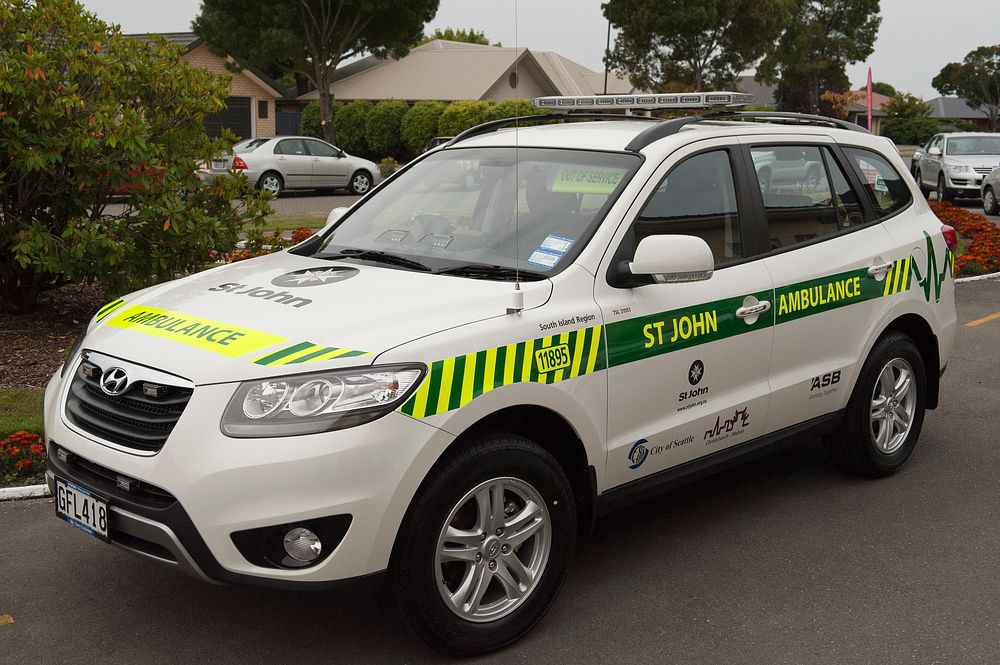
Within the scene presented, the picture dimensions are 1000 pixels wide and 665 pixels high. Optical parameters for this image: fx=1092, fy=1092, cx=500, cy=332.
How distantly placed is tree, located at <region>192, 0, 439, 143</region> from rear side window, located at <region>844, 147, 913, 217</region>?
A: 36404 millimetres

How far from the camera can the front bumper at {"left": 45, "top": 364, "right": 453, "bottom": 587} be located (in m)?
3.25

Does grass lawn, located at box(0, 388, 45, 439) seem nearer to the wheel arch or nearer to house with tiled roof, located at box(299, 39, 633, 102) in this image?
the wheel arch

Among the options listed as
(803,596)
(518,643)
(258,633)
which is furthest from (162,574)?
(803,596)

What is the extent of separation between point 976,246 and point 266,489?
12.8 m

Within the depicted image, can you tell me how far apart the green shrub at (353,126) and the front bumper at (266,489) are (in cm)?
3870

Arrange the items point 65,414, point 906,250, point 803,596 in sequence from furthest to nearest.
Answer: point 906,250 < point 803,596 < point 65,414

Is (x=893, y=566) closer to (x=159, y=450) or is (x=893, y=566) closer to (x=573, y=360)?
(x=573, y=360)

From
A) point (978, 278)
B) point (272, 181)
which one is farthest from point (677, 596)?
point (272, 181)

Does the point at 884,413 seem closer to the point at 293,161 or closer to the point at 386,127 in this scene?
the point at 293,161

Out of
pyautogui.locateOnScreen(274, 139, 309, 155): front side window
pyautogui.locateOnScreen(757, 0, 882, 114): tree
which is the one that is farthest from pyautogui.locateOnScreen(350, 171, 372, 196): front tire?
pyautogui.locateOnScreen(757, 0, 882, 114): tree

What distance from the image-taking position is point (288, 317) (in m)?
3.74

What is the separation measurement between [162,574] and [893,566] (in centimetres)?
304

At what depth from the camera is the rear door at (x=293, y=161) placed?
25547 mm

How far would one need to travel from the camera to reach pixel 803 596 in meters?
4.30
